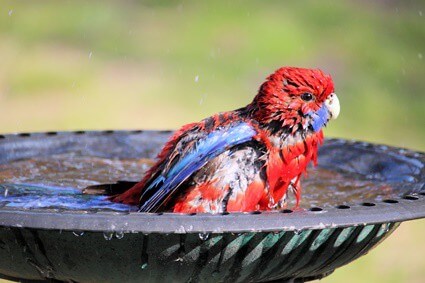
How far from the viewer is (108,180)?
11.9 ft

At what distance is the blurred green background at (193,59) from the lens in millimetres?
8992

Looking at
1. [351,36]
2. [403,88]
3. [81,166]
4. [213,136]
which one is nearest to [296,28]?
[351,36]

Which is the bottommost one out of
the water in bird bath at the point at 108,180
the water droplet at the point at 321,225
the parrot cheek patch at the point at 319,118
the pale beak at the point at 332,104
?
the water in bird bath at the point at 108,180

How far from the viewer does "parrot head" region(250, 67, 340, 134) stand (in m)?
2.96

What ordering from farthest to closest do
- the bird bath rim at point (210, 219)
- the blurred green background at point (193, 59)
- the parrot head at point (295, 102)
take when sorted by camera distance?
the blurred green background at point (193, 59)
the parrot head at point (295, 102)
the bird bath rim at point (210, 219)

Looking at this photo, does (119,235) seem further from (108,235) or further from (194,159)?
(194,159)

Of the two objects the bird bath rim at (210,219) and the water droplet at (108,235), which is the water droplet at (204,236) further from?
the water droplet at (108,235)

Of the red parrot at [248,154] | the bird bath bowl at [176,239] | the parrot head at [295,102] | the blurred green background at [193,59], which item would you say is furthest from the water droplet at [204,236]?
the blurred green background at [193,59]

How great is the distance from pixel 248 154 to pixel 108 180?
91 cm

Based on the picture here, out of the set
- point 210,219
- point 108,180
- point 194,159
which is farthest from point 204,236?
point 108,180

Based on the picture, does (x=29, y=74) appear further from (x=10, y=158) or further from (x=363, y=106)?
(x=10, y=158)

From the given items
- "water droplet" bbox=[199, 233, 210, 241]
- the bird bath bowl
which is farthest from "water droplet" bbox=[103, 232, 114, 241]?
"water droplet" bbox=[199, 233, 210, 241]

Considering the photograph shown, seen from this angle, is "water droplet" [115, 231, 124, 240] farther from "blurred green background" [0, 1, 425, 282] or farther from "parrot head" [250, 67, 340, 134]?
"blurred green background" [0, 1, 425, 282]

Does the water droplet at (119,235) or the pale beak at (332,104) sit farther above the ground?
the pale beak at (332,104)
